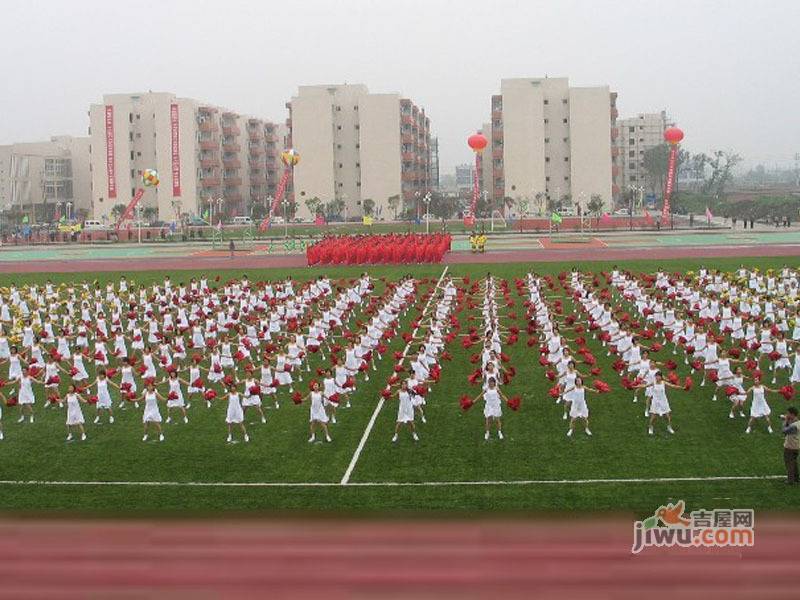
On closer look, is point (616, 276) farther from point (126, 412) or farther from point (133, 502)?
point (133, 502)

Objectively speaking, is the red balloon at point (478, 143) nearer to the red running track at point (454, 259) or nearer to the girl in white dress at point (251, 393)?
the red running track at point (454, 259)

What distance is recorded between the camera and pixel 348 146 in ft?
320

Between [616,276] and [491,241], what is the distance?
34.2 m

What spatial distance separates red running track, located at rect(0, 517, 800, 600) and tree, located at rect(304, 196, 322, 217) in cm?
8676

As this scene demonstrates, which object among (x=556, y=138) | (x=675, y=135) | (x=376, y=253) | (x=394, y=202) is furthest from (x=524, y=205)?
(x=376, y=253)

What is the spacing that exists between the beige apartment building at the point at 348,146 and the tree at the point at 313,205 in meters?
0.71

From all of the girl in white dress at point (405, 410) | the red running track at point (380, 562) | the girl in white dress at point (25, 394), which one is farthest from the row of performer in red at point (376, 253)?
the red running track at point (380, 562)

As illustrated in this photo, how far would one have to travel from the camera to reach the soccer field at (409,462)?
42.8 feet

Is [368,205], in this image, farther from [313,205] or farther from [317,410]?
[317,410]

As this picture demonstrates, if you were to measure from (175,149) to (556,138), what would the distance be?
37429 millimetres

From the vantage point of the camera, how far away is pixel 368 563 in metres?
6.23

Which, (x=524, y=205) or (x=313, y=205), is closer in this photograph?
(x=524, y=205)

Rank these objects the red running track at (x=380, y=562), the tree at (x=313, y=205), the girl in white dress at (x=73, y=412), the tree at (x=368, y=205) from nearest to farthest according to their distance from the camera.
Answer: the red running track at (x=380, y=562), the girl in white dress at (x=73, y=412), the tree at (x=313, y=205), the tree at (x=368, y=205)

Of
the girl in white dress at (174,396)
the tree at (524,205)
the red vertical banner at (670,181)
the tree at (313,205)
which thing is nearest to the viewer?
the girl in white dress at (174,396)
